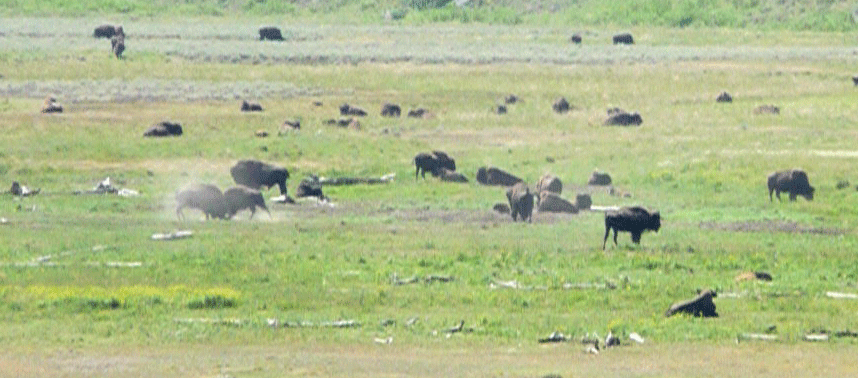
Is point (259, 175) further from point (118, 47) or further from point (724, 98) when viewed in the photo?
point (118, 47)

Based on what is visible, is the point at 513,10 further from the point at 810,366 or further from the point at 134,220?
the point at 810,366

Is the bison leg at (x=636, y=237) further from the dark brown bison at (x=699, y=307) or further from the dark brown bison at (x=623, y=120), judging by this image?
the dark brown bison at (x=623, y=120)

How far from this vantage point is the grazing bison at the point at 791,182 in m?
37.9

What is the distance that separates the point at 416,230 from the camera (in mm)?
33188

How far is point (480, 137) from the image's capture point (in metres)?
51.8

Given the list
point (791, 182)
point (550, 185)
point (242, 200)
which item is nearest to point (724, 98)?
point (791, 182)

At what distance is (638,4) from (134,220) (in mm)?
87552

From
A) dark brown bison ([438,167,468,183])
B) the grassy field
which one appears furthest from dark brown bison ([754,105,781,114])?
dark brown bison ([438,167,468,183])

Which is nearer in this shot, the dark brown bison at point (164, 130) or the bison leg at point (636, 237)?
the bison leg at point (636, 237)

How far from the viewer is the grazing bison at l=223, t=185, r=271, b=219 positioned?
3450 cm

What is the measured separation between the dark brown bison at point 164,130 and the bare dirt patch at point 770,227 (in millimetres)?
18614

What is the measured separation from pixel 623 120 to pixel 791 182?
17.0m

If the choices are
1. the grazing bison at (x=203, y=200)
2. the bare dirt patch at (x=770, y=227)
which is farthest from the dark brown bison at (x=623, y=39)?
the grazing bison at (x=203, y=200)

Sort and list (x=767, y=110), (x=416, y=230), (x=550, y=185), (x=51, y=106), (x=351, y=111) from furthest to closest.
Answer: (x=767, y=110) < (x=351, y=111) < (x=51, y=106) < (x=550, y=185) < (x=416, y=230)
